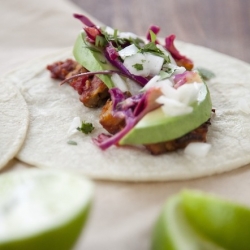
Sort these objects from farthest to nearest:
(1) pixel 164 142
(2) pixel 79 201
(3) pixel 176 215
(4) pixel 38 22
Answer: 1. (4) pixel 38 22
2. (1) pixel 164 142
3. (3) pixel 176 215
4. (2) pixel 79 201

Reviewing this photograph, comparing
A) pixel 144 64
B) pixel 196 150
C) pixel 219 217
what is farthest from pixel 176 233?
pixel 144 64

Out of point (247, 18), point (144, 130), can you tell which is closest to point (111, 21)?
point (247, 18)

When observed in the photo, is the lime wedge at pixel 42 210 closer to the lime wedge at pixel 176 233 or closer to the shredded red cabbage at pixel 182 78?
the lime wedge at pixel 176 233

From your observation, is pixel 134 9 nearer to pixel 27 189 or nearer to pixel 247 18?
pixel 247 18

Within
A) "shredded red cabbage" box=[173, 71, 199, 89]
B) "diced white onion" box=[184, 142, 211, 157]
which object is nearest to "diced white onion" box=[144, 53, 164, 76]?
"shredded red cabbage" box=[173, 71, 199, 89]

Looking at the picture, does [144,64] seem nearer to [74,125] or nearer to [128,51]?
[128,51]

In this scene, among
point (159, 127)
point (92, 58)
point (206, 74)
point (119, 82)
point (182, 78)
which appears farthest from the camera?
point (206, 74)
